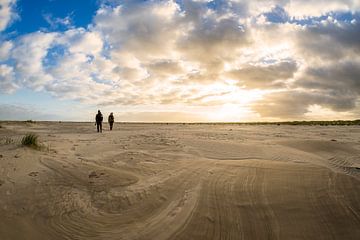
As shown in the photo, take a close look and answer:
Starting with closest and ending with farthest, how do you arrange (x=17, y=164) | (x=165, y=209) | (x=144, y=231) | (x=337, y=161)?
1. (x=144, y=231)
2. (x=165, y=209)
3. (x=17, y=164)
4. (x=337, y=161)

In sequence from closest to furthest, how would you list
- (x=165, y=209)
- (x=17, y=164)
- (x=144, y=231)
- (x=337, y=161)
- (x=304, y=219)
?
(x=144, y=231) < (x=304, y=219) < (x=165, y=209) < (x=17, y=164) < (x=337, y=161)

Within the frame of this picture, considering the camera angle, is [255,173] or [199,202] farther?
[255,173]

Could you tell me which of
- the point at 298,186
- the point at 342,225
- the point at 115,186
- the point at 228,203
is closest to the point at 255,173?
the point at 298,186

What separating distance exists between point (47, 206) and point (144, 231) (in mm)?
2056

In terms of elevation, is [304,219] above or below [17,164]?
below

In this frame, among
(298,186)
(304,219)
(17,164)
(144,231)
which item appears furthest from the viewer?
(17,164)

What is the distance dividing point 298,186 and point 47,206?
5.14 m

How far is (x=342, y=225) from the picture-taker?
4.55 m

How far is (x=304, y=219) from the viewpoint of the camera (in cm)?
475

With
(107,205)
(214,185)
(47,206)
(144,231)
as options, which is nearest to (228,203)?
(214,185)

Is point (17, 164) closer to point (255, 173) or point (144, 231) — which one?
point (144, 231)

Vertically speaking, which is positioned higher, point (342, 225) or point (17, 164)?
point (17, 164)

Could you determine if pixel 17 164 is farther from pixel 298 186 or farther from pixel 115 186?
pixel 298 186

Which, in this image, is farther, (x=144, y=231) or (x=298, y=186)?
(x=298, y=186)
